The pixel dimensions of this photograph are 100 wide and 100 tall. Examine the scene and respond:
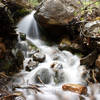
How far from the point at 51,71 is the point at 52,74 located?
16cm

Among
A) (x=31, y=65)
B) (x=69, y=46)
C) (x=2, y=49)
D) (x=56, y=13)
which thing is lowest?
(x=31, y=65)

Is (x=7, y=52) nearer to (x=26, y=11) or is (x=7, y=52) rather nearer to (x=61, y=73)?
(x=61, y=73)

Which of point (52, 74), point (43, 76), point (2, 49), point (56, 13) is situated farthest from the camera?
point (56, 13)

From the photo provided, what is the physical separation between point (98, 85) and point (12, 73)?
10.7 feet

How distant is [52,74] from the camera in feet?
18.2

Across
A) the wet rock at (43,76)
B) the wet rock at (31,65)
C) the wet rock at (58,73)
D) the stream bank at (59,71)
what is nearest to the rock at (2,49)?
the stream bank at (59,71)

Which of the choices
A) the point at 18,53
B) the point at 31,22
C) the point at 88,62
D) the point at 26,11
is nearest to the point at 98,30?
the point at 88,62

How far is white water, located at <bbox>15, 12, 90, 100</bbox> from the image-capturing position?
4367 mm

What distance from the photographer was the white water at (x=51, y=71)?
437 centimetres

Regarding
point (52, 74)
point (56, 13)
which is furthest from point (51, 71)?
point (56, 13)

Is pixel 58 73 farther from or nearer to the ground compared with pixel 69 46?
nearer to the ground

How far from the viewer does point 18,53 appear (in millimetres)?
6090

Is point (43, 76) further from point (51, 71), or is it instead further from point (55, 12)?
point (55, 12)

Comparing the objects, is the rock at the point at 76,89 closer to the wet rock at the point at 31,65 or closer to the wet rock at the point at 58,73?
the wet rock at the point at 58,73
